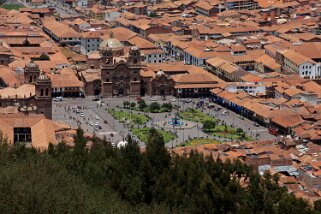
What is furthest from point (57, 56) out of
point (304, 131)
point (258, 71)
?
point (304, 131)

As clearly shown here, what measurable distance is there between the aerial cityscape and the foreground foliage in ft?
0.14

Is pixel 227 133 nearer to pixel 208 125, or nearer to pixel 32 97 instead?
pixel 208 125

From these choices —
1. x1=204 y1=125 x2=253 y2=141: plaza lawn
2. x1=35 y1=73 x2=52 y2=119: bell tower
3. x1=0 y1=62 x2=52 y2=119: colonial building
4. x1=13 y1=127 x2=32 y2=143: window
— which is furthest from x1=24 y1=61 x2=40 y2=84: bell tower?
x1=204 y1=125 x2=253 y2=141: plaza lawn

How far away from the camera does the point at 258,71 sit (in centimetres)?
5162

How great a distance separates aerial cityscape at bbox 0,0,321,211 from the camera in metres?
24.0

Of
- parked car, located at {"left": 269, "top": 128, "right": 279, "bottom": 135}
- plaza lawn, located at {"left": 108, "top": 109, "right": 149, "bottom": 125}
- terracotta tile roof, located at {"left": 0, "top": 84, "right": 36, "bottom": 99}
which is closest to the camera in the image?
terracotta tile roof, located at {"left": 0, "top": 84, "right": 36, "bottom": 99}

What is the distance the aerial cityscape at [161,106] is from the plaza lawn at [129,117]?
89mm

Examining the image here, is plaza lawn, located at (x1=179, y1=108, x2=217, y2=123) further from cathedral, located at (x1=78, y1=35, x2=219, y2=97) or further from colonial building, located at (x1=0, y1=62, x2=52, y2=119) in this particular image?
colonial building, located at (x1=0, y1=62, x2=52, y2=119)

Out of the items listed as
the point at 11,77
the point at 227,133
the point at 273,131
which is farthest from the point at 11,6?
the point at 273,131

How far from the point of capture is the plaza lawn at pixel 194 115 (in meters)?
41.6

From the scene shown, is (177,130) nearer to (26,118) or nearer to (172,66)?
(26,118)

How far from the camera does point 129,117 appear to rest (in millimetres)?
41906

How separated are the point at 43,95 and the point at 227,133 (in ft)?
24.7

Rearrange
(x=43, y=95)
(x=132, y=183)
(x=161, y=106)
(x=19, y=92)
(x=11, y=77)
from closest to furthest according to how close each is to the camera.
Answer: (x=132, y=183) → (x=43, y=95) → (x=19, y=92) → (x=161, y=106) → (x=11, y=77)
